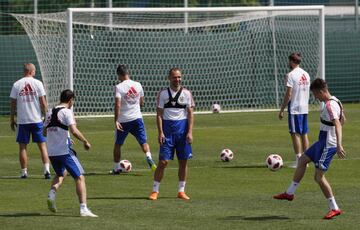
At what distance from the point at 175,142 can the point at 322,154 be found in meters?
2.85

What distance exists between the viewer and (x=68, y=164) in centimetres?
1525

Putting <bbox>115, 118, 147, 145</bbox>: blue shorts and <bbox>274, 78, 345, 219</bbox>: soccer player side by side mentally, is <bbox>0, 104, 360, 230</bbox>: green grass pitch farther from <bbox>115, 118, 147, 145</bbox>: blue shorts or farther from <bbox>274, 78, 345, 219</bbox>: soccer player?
<bbox>115, 118, 147, 145</bbox>: blue shorts

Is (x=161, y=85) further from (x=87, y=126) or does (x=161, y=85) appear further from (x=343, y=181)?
(x=343, y=181)

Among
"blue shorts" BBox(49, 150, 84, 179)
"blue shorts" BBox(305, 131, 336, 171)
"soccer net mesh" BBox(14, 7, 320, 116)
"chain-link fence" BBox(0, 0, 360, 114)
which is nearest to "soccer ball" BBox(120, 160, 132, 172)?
"blue shorts" BBox(49, 150, 84, 179)

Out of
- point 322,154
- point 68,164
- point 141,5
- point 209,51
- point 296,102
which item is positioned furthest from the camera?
point 141,5

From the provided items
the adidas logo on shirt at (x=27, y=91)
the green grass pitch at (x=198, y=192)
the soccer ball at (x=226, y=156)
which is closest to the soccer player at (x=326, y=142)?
the green grass pitch at (x=198, y=192)

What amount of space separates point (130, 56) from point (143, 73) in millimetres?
812

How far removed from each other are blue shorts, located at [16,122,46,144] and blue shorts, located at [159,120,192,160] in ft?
12.2

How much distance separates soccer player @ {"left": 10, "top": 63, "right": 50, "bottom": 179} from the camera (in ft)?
64.7

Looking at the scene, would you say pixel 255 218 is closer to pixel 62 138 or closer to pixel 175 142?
pixel 175 142

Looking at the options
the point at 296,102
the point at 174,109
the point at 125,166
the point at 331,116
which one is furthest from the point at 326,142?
the point at 125,166

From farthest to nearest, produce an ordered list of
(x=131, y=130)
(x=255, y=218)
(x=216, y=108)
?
1. (x=216, y=108)
2. (x=131, y=130)
3. (x=255, y=218)

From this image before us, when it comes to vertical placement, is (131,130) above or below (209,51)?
below

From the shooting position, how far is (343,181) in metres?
18.8
